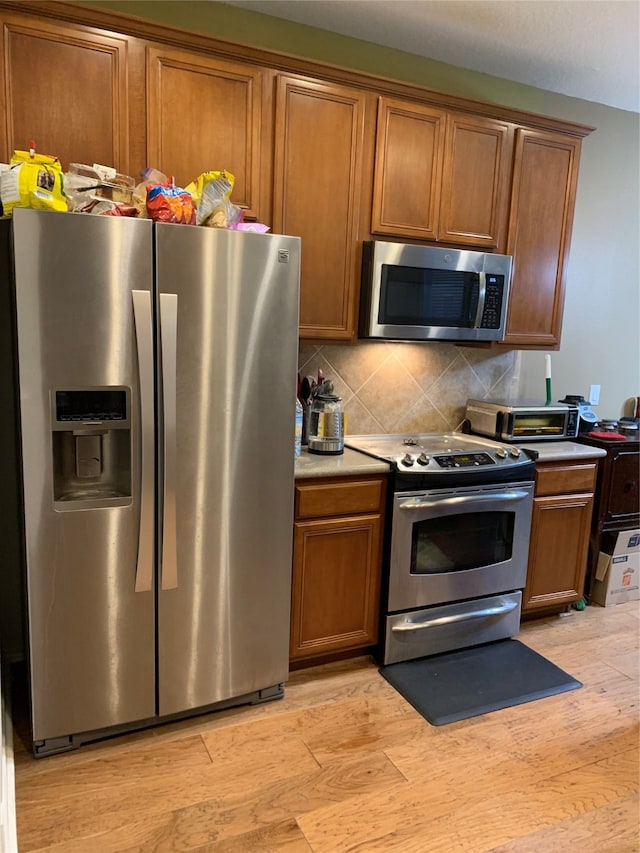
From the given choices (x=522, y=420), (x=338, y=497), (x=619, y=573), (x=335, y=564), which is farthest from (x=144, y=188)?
(x=619, y=573)

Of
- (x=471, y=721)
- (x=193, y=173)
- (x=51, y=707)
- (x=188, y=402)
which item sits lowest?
(x=471, y=721)

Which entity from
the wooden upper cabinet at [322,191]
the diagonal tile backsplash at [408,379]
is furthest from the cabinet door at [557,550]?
the wooden upper cabinet at [322,191]

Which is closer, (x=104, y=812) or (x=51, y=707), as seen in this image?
(x=104, y=812)

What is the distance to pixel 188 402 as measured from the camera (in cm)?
197

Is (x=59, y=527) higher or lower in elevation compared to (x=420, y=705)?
higher

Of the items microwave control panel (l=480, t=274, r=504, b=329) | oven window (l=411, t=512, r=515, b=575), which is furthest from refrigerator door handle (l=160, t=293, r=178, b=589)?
microwave control panel (l=480, t=274, r=504, b=329)

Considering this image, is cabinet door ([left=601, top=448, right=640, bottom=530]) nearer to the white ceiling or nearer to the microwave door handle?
the microwave door handle

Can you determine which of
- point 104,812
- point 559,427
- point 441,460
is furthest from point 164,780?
point 559,427

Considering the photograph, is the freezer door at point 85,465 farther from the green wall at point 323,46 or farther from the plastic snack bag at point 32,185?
the green wall at point 323,46

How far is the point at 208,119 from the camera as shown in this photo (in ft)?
7.57

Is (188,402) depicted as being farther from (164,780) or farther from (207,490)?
(164,780)

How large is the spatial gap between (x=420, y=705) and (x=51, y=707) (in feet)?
4.39

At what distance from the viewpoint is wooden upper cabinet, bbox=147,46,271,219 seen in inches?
87.4

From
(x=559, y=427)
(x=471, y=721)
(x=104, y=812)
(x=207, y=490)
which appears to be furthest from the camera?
(x=559, y=427)
